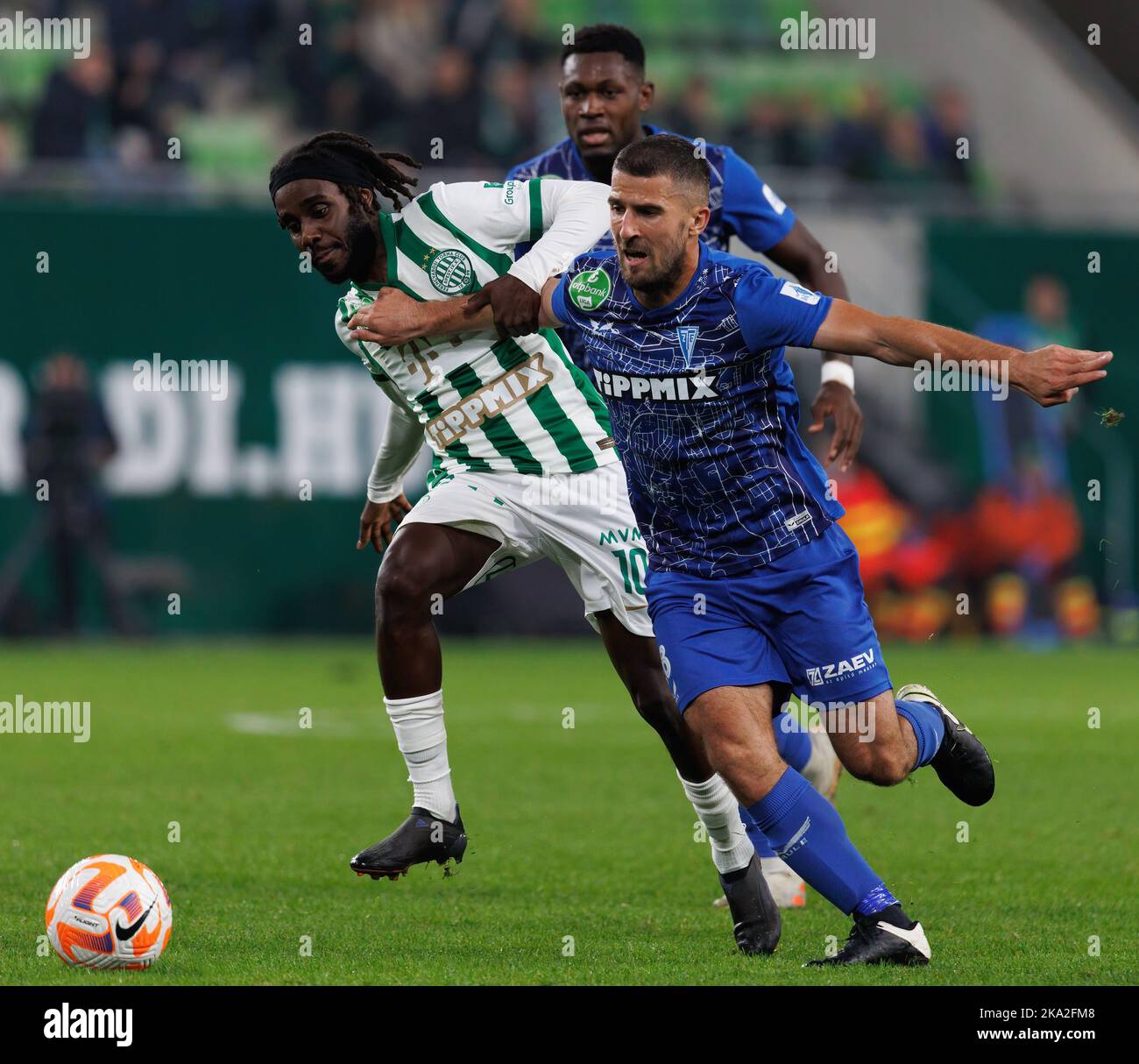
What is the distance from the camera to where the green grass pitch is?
522 centimetres

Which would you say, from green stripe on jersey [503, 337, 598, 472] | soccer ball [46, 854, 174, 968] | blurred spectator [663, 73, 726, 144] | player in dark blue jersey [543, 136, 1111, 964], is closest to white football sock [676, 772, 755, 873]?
player in dark blue jersey [543, 136, 1111, 964]

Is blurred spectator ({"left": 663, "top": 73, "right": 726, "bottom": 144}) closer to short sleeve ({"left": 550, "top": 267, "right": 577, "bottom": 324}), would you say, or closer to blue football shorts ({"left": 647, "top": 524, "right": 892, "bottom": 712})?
short sleeve ({"left": 550, "top": 267, "right": 577, "bottom": 324})

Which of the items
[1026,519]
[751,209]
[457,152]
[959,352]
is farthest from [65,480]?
[959,352]

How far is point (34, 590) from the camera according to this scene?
634 inches

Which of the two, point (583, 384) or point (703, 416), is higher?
point (583, 384)

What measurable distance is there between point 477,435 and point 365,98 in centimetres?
1295

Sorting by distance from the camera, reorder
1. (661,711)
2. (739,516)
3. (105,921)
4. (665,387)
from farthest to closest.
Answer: (661,711)
(739,516)
(665,387)
(105,921)

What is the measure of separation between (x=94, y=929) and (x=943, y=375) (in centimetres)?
1406

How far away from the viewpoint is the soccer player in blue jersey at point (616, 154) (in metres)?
6.81

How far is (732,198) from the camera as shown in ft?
23.1

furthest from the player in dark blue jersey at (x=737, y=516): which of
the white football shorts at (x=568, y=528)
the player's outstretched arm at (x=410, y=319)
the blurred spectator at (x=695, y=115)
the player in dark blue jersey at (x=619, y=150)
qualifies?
the blurred spectator at (x=695, y=115)

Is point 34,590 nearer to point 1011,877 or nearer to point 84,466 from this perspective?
point 84,466

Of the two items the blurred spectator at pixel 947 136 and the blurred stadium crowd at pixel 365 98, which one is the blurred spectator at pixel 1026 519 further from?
the blurred stadium crowd at pixel 365 98

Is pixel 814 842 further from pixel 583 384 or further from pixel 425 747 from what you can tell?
pixel 583 384
